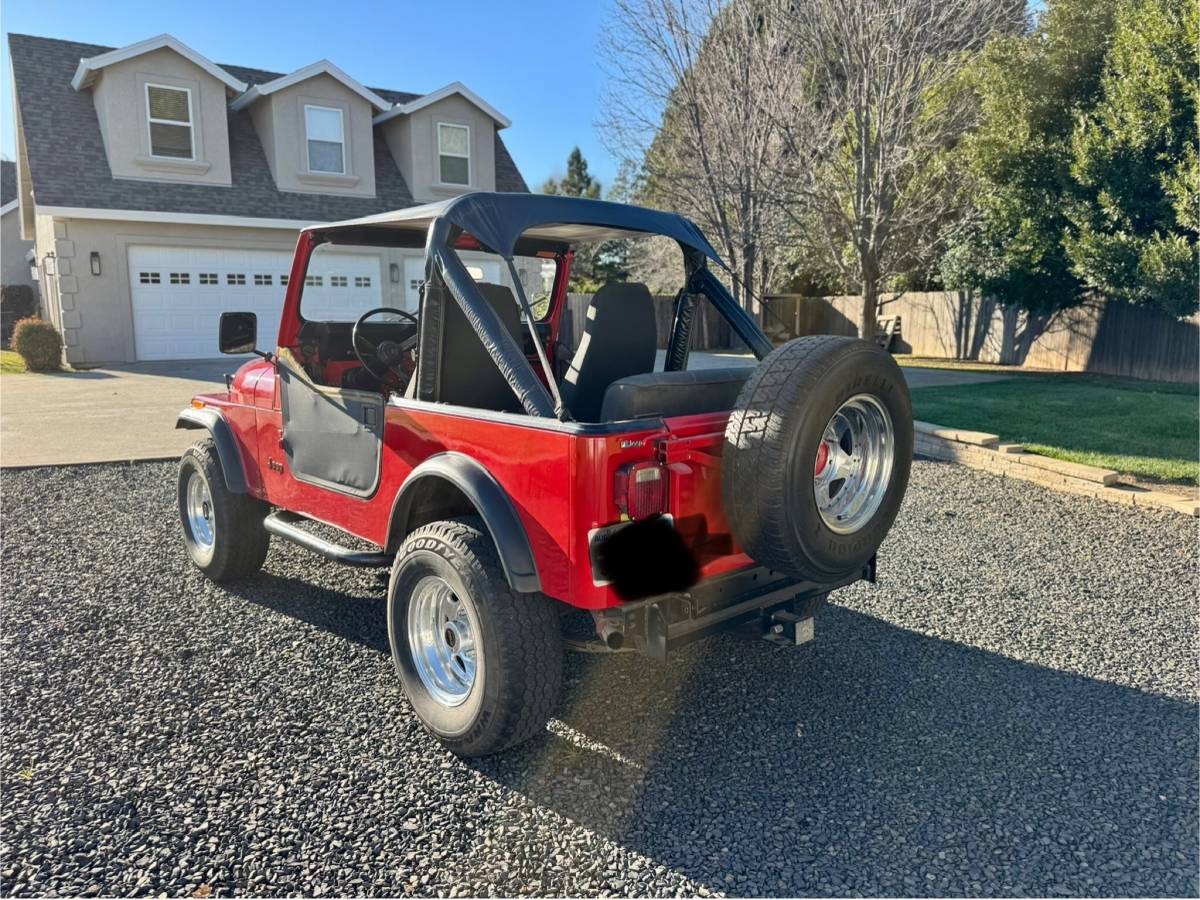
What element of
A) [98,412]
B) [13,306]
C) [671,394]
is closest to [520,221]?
[671,394]

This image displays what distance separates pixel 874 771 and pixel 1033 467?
17.4 ft

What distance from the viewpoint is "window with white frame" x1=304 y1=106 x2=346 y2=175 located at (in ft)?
61.5

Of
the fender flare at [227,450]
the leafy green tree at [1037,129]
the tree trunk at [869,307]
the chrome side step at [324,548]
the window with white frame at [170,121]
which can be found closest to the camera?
the chrome side step at [324,548]

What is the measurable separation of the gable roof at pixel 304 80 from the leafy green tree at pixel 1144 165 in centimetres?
1479

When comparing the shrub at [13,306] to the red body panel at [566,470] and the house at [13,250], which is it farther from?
the red body panel at [566,470]

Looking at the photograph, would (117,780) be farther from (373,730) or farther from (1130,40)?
(1130,40)

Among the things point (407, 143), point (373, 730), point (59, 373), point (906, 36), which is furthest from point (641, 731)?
point (407, 143)

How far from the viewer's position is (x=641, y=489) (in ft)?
9.23

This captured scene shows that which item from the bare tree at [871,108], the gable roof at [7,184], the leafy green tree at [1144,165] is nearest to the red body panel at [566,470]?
Answer: the bare tree at [871,108]

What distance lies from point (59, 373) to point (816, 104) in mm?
14686

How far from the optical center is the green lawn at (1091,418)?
25.2 feet

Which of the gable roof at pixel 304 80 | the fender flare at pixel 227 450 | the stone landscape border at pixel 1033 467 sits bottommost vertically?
the stone landscape border at pixel 1033 467

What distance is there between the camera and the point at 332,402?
13.0 ft

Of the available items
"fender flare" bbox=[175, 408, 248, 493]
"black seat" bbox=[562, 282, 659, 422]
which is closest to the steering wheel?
"black seat" bbox=[562, 282, 659, 422]
